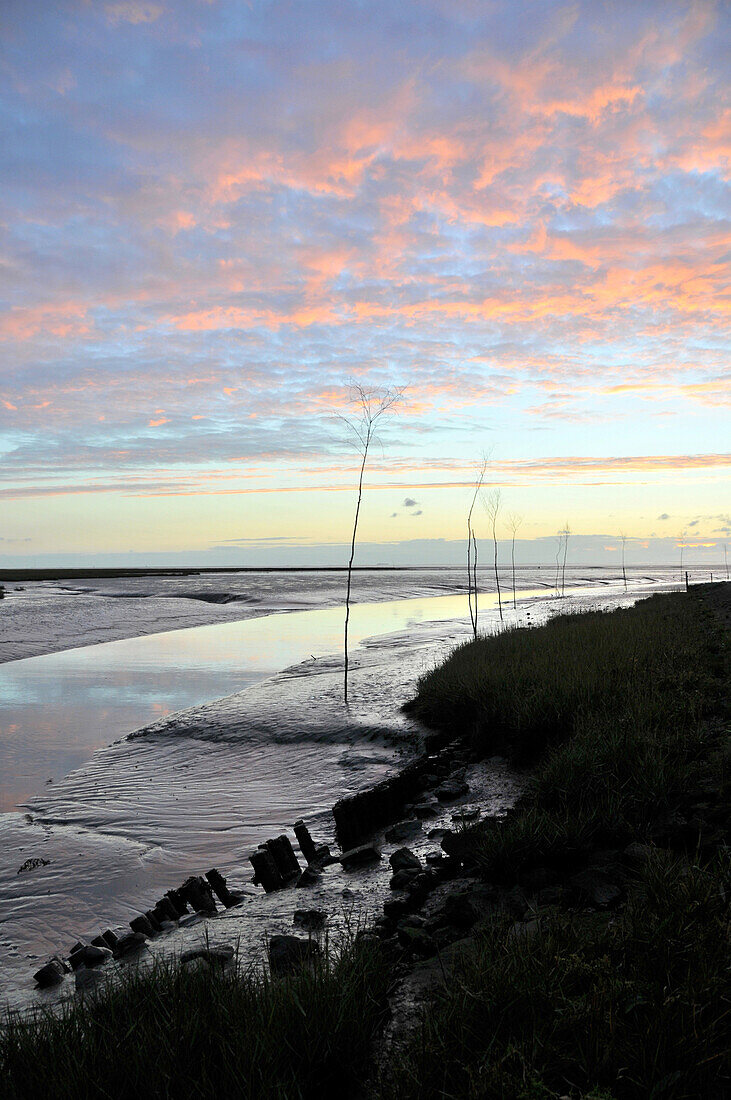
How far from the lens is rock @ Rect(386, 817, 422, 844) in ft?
20.8

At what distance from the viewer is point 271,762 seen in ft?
32.5

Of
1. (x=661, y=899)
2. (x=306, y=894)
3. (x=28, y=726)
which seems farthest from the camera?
(x=28, y=726)

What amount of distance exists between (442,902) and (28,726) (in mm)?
10684

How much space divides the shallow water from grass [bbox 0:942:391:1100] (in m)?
1.87

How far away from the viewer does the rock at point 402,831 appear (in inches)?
249

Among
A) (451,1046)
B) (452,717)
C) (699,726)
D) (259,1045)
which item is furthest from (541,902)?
(452,717)

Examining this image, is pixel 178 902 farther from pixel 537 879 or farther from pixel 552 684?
pixel 552 684

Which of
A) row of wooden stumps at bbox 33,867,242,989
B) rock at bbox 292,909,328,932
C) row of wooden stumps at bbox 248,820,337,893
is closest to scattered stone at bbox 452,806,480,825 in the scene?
row of wooden stumps at bbox 248,820,337,893

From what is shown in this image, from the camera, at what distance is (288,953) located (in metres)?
3.72

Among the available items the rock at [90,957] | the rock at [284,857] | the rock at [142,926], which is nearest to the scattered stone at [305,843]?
the rock at [284,857]

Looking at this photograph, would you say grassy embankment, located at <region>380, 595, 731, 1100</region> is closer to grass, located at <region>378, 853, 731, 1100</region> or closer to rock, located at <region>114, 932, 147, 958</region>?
grass, located at <region>378, 853, 731, 1100</region>

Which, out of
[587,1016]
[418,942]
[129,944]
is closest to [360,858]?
[418,942]

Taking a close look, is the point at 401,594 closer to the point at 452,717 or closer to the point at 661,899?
the point at 452,717

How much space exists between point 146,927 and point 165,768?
5080 millimetres
